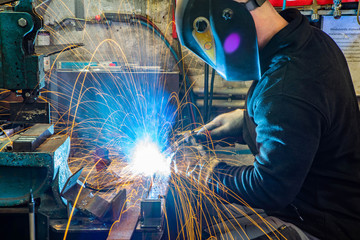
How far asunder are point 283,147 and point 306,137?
0.35 feet

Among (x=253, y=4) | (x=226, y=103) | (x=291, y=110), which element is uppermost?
(x=253, y=4)

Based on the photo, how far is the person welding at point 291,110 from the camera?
4.59ft

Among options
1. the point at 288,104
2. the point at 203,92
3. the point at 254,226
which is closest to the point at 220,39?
the point at 288,104

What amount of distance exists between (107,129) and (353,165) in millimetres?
2609

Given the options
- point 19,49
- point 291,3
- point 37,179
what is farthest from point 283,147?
point 291,3

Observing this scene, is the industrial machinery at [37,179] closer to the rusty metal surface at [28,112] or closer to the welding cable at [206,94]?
the rusty metal surface at [28,112]

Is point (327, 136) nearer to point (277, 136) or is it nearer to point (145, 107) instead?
point (277, 136)

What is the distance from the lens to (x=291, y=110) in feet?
4.52

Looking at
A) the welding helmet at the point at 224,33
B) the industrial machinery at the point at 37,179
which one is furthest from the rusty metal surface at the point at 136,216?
the welding helmet at the point at 224,33

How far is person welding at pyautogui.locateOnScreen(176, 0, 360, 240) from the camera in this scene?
1.40 meters

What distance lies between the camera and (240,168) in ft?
5.72

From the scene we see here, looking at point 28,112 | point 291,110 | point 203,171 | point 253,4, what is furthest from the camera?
point 203,171

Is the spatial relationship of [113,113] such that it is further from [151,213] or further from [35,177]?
[151,213]

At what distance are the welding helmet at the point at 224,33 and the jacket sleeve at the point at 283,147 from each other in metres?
0.23
